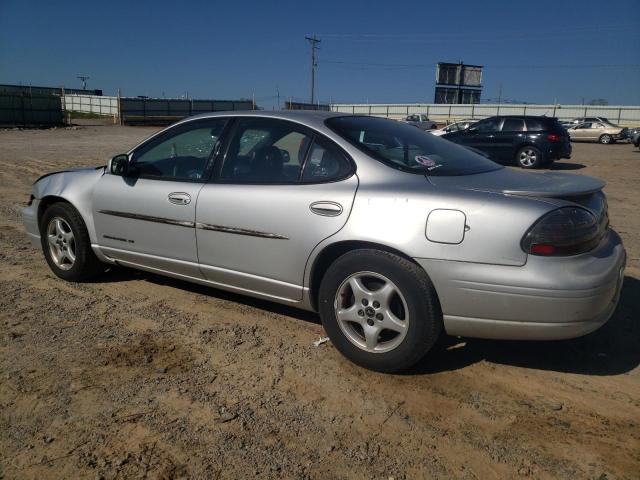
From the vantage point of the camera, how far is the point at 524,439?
8.20 feet

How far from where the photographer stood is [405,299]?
2910mm

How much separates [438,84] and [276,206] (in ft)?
202

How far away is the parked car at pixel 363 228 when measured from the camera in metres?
2.71

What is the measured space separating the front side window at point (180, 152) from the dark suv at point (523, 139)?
12.4m

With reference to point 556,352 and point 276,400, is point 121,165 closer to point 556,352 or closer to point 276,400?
point 276,400

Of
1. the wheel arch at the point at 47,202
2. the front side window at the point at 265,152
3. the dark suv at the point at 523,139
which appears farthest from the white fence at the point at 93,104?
the front side window at the point at 265,152

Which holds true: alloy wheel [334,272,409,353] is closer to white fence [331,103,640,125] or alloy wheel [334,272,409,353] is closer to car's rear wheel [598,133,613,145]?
car's rear wheel [598,133,613,145]

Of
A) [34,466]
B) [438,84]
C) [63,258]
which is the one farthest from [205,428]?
[438,84]

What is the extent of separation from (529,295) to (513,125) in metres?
14.3

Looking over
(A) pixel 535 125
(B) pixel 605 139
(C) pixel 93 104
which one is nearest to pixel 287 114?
(A) pixel 535 125

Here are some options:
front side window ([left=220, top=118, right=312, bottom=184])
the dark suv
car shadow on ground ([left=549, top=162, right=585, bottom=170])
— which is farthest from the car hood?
car shadow on ground ([left=549, top=162, right=585, bottom=170])

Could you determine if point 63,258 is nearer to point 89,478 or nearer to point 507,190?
point 89,478

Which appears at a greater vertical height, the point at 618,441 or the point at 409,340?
the point at 409,340

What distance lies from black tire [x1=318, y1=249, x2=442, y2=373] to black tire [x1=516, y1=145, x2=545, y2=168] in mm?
13768
